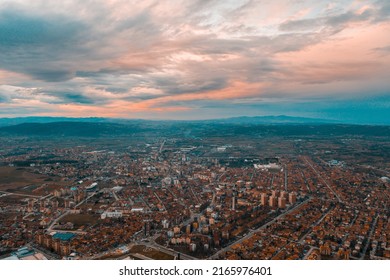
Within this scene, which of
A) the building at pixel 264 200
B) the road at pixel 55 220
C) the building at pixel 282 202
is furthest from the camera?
the building at pixel 264 200

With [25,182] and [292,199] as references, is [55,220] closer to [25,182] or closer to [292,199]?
[25,182]

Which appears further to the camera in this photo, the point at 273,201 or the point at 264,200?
the point at 264,200

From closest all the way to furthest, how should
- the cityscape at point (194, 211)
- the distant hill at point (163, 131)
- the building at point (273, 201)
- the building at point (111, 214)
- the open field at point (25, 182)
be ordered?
1. the cityscape at point (194, 211)
2. the building at point (111, 214)
3. the building at point (273, 201)
4. the open field at point (25, 182)
5. the distant hill at point (163, 131)

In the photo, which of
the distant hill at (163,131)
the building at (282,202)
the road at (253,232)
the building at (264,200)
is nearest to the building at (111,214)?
the road at (253,232)

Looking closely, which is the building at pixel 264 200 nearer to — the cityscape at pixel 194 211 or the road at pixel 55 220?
the cityscape at pixel 194 211

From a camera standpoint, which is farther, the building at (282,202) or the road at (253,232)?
the building at (282,202)

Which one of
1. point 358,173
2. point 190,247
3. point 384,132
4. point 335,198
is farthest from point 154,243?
point 384,132

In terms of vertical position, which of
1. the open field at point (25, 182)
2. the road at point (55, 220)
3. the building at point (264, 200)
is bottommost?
the road at point (55, 220)

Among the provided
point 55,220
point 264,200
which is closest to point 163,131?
point 264,200

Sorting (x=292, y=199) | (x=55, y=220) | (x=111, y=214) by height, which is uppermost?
(x=292, y=199)

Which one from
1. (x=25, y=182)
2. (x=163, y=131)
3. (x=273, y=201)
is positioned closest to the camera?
(x=273, y=201)

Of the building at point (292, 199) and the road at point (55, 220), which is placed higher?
the building at point (292, 199)
